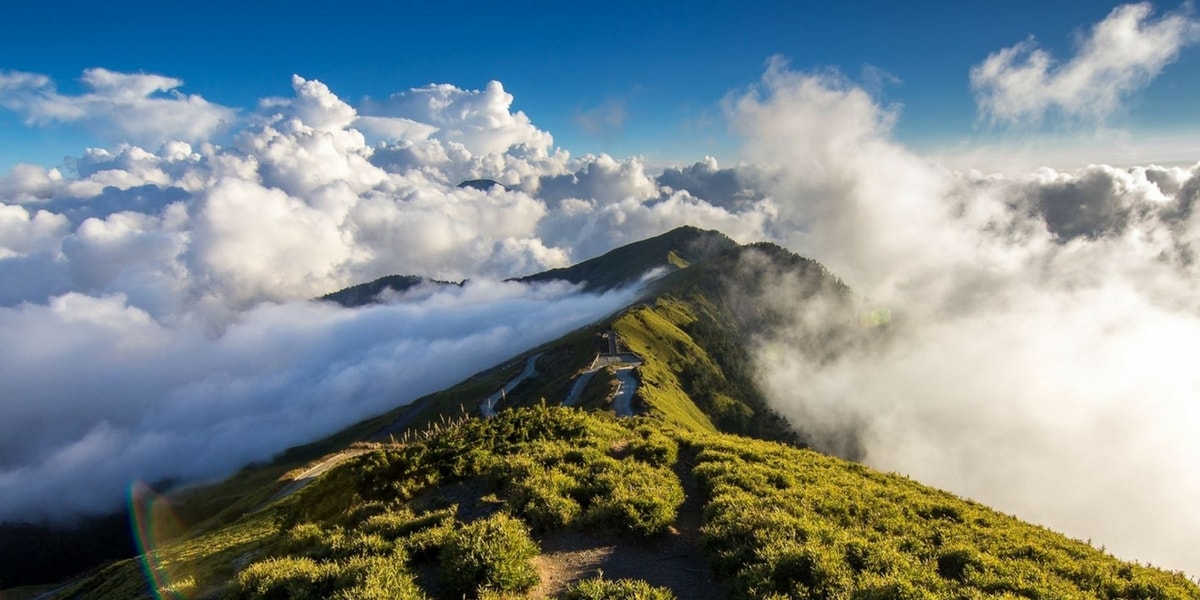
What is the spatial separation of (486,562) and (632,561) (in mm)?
4846

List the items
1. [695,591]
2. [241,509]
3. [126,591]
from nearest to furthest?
1. [695,591]
2. [126,591]
3. [241,509]

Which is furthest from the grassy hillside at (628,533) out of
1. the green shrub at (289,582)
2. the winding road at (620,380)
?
the winding road at (620,380)

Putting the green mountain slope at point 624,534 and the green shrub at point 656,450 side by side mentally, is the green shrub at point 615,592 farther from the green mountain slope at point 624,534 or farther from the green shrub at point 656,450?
the green shrub at point 656,450

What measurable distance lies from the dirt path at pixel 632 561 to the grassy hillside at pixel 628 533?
0.07 metres

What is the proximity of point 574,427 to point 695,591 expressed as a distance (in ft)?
47.4

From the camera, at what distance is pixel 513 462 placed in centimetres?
2178

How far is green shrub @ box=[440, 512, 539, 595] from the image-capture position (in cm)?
1306

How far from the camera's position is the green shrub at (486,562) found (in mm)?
13062

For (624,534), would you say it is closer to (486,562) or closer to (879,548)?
(486,562)

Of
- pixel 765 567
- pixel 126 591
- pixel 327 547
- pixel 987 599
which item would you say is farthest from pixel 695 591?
pixel 126 591

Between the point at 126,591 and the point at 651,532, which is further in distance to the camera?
the point at 126,591

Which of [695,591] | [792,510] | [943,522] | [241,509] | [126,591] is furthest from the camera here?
[241,509]

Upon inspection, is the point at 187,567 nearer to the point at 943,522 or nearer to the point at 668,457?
the point at 668,457

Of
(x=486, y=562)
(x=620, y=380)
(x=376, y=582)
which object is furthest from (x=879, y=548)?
(x=620, y=380)
